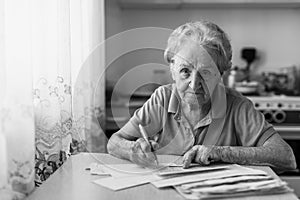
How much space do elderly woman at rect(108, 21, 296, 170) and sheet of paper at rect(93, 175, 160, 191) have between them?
166 mm

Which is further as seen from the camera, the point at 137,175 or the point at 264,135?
the point at 264,135

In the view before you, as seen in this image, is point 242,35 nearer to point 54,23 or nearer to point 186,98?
point 186,98

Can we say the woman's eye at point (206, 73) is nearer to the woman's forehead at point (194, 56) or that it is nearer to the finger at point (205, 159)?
the woman's forehead at point (194, 56)

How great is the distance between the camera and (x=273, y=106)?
3.00m

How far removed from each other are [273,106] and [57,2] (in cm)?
187

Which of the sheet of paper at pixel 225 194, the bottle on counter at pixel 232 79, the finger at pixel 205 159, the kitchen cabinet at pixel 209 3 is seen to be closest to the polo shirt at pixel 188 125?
the finger at pixel 205 159

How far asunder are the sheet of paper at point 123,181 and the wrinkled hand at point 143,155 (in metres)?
0.10

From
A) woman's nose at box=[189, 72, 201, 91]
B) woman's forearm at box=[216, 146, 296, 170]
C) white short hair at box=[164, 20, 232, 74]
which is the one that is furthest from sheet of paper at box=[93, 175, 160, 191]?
white short hair at box=[164, 20, 232, 74]

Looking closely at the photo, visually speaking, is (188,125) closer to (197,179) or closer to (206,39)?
(206,39)

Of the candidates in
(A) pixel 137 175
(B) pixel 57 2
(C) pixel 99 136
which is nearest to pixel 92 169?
(A) pixel 137 175

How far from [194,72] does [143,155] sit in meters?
0.35

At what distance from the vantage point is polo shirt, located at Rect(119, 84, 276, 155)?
1.65 m

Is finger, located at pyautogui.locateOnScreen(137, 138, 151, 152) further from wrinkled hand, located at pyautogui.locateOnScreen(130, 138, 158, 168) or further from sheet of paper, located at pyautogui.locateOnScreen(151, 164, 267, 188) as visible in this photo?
sheet of paper, located at pyautogui.locateOnScreen(151, 164, 267, 188)

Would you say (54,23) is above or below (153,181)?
above
